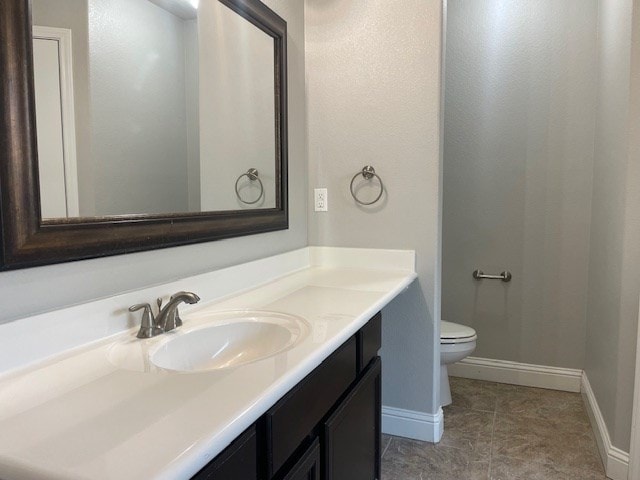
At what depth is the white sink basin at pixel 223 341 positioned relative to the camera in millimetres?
1108

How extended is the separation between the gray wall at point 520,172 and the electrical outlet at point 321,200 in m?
1.02

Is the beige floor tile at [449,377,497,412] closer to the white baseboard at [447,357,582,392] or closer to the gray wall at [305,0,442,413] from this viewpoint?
the white baseboard at [447,357,582,392]

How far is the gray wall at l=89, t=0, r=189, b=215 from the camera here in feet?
3.81

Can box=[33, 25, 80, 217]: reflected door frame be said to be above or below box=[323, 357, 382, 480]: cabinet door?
above

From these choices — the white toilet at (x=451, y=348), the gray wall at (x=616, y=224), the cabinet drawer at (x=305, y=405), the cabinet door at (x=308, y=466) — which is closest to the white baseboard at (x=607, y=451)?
the gray wall at (x=616, y=224)

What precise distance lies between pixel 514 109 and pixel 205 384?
254 centimetres

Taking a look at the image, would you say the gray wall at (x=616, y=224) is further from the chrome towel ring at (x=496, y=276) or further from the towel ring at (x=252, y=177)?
the towel ring at (x=252, y=177)

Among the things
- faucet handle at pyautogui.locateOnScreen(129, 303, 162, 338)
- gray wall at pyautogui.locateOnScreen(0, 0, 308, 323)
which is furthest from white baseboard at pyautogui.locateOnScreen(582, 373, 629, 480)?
faucet handle at pyautogui.locateOnScreen(129, 303, 162, 338)

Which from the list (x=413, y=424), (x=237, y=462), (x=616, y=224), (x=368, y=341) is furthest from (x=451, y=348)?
(x=237, y=462)

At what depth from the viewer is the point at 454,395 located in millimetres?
2676

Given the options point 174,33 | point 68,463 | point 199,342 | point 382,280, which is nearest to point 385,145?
point 382,280

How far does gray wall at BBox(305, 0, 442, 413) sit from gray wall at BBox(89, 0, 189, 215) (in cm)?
89

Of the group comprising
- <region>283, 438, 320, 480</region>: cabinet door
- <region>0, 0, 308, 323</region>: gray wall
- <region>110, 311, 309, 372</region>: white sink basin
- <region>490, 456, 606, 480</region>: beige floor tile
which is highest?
<region>0, 0, 308, 323</region>: gray wall

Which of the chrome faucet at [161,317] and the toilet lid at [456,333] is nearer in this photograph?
the chrome faucet at [161,317]
